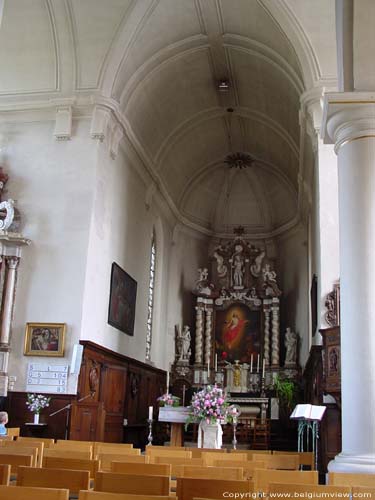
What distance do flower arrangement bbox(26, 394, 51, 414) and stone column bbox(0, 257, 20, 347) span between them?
139 cm

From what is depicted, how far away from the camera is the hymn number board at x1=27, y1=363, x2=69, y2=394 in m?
13.7

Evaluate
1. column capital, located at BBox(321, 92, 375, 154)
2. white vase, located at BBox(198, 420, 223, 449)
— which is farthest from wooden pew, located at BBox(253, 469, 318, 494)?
white vase, located at BBox(198, 420, 223, 449)

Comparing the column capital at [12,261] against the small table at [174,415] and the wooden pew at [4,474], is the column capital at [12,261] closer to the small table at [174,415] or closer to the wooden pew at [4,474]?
the small table at [174,415]

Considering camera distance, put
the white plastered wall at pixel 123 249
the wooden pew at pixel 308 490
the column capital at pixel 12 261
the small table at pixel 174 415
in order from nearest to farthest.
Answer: the wooden pew at pixel 308 490 → the small table at pixel 174 415 → the column capital at pixel 12 261 → the white plastered wall at pixel 123 249

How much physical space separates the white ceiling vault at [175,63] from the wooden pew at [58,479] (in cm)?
1181

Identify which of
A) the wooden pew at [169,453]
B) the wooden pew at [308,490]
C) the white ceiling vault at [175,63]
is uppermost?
the white ceiling vault at [175,63]

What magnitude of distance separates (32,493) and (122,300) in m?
13.3

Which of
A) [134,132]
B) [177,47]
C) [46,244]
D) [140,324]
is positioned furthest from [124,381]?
[177,47]

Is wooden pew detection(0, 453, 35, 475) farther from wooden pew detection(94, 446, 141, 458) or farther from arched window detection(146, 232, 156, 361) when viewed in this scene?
arched window detection(146, 232, 156, 361)

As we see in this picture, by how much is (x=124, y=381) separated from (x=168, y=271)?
679cm

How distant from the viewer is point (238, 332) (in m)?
23.5

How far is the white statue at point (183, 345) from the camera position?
22.8 metres

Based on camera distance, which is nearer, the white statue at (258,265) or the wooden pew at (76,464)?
the wooden pew at (76,464)

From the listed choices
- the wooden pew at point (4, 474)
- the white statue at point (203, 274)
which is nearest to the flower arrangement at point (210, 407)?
the wooden pew at point (4, 474)
